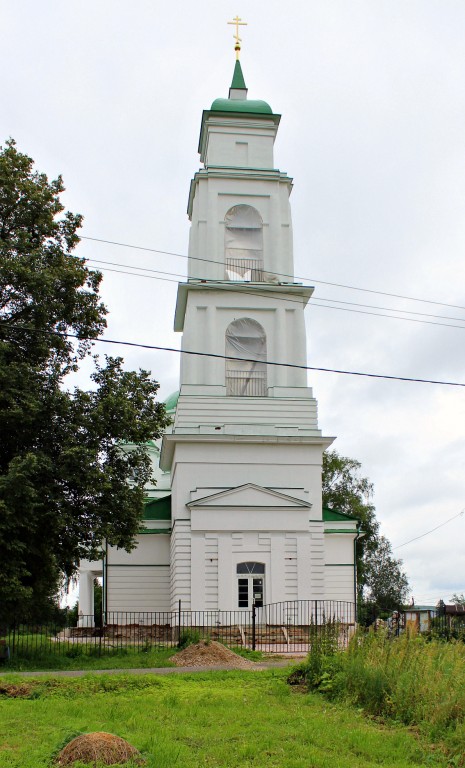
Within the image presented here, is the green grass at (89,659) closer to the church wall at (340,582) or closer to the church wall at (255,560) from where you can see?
the church wall at (255,560)

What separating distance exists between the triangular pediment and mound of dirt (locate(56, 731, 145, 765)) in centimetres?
2327

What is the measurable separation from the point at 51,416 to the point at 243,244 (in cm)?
1679

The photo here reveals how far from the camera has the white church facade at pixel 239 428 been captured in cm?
3278

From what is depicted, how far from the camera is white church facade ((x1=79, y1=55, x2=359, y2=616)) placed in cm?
3278

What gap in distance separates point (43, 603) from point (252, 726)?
Result: 13.5 meters

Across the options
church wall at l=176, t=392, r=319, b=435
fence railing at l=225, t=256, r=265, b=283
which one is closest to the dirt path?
church wall at l=176, t=392, r=319, b=435

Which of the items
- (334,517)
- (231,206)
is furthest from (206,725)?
(231,206)

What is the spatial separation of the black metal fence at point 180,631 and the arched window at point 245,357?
344 inches

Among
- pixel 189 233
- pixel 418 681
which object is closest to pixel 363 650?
pixel 418 681

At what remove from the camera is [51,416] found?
77.6 feet

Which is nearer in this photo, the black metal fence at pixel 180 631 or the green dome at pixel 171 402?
the black metal fence at pixel 180 631

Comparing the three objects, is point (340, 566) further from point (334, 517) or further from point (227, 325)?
point (227, 325)

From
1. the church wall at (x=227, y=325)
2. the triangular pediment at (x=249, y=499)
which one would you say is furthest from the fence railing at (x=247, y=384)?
the triangular pediment at (x=249, y=499)

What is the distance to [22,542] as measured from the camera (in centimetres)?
2233
